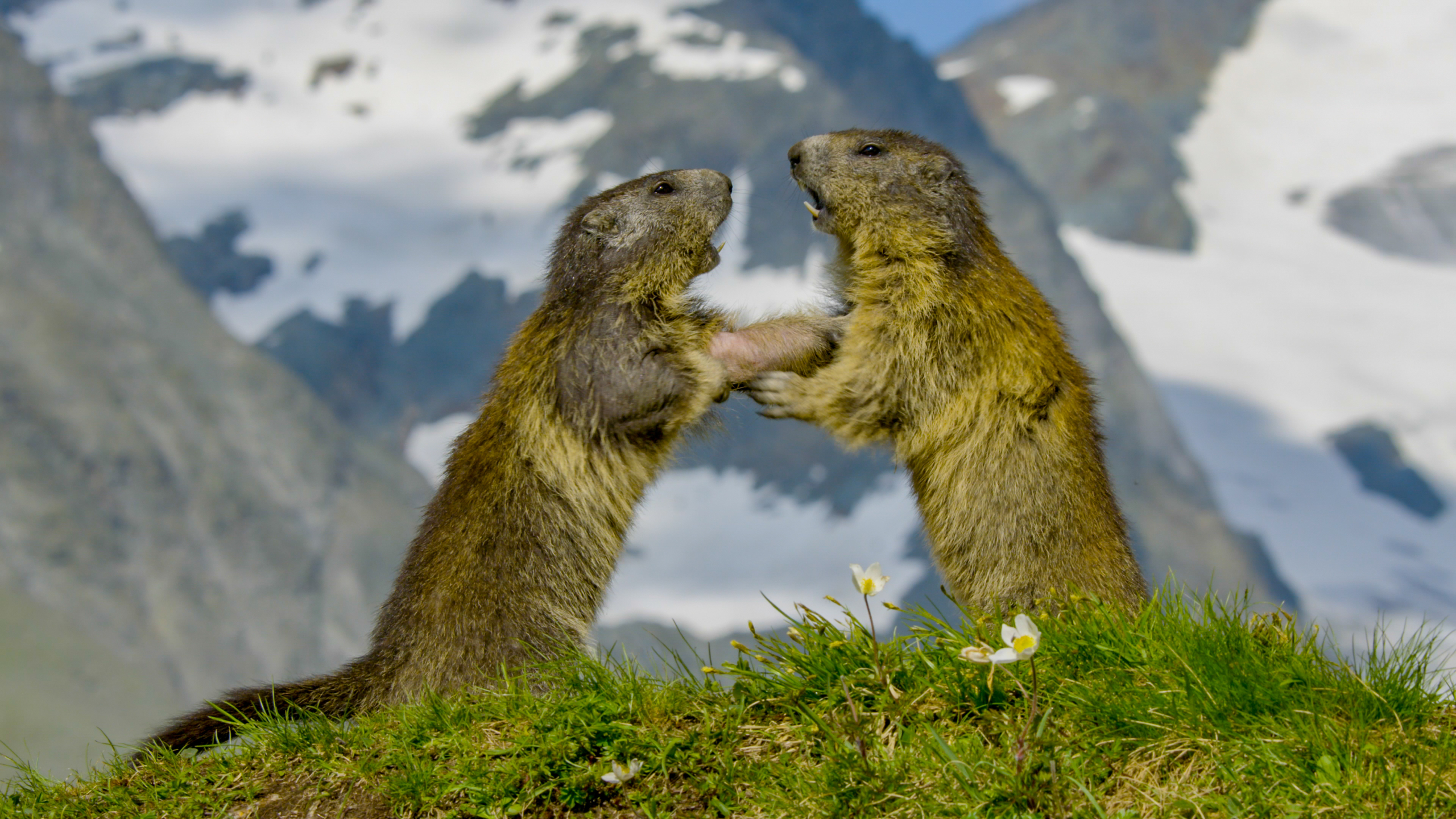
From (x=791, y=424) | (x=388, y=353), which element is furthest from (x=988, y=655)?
(x=388, y=353)

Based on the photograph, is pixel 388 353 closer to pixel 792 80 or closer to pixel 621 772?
pixel 792 80

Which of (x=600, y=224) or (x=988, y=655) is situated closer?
(x=988, y=655)

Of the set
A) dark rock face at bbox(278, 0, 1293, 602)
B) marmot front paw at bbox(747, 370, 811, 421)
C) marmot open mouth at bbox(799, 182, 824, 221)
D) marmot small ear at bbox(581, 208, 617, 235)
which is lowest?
dark rock face at bbox(278, 0, 1293, 602)

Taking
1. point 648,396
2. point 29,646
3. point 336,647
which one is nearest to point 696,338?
point 648,396

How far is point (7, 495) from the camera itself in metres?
119

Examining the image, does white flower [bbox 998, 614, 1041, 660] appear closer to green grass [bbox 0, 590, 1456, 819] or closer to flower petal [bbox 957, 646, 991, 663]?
flower petal [bbox 957, 646, 991, 663]

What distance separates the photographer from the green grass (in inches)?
163

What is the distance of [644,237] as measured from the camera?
24.6 feet

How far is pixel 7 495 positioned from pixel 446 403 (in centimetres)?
6828

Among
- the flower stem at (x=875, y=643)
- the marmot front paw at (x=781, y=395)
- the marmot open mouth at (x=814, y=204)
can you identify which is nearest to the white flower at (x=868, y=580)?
the flower stem at (x=875, y=643)

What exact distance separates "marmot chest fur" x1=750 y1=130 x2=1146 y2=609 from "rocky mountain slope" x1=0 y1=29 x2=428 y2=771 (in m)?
103

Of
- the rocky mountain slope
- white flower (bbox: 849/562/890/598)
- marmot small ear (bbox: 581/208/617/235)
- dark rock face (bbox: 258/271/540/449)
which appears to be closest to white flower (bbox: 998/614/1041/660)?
white flower (bbox: 849/562/890/598)

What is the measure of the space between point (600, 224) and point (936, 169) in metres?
2.36

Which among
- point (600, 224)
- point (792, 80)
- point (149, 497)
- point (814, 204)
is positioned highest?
point (600, 224)
